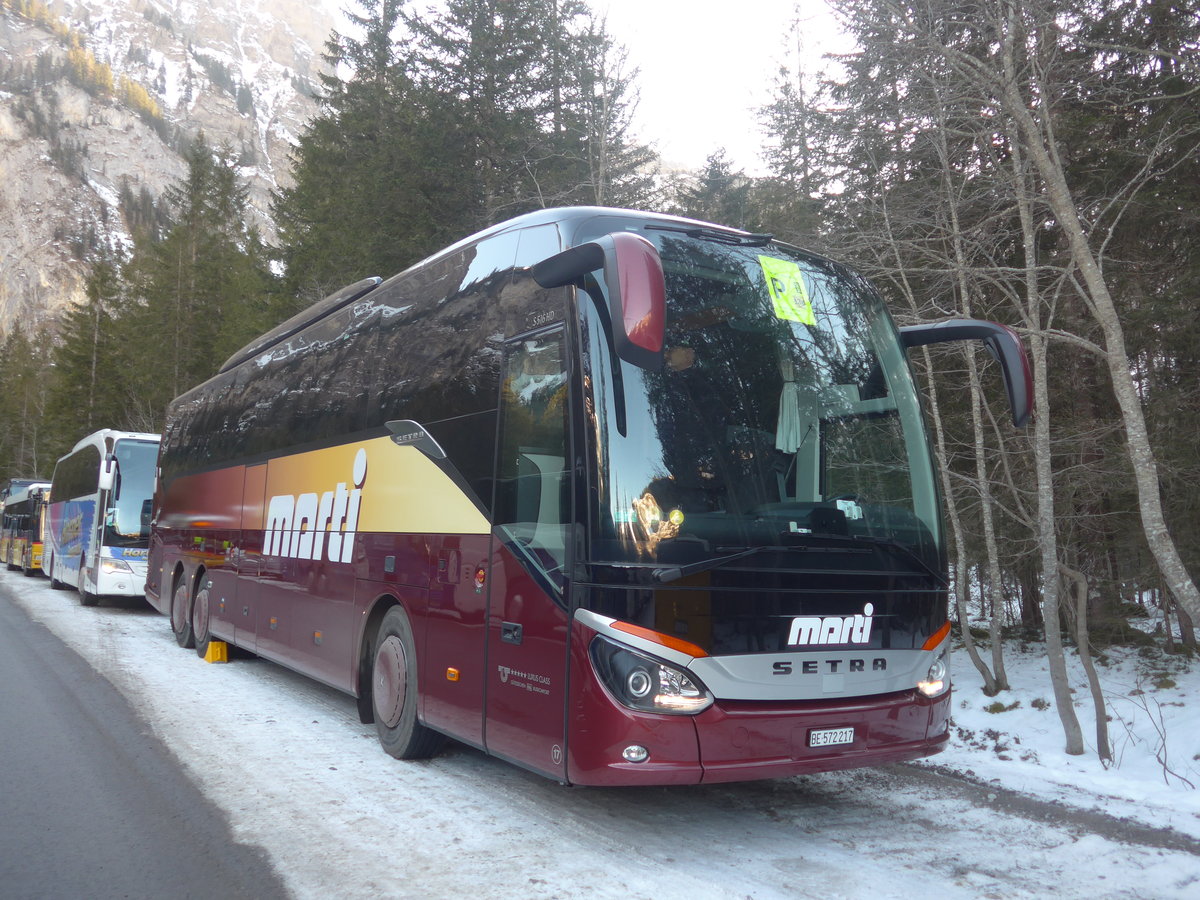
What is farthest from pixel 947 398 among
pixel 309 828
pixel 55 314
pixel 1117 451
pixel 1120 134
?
pixel 55 314

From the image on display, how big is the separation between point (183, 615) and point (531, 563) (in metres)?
9.46

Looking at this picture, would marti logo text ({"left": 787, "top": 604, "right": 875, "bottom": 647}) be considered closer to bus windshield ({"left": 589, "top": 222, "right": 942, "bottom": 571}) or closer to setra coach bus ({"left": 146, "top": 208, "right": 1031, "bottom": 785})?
setra coach bus ({"left": 146, "top": 208, "right": 1031, "bottom": 785})

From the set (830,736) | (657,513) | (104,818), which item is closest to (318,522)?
(104,818)

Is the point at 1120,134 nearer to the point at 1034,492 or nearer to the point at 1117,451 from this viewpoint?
the point at 1117,451

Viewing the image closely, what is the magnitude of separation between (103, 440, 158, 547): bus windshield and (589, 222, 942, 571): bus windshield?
15596mm

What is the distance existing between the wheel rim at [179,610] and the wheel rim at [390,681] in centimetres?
693

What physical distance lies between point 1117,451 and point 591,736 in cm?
786

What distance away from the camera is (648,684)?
4.48 meters

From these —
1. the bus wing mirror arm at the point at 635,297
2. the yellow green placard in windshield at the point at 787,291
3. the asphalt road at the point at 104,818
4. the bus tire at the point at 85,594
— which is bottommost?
the asphalt road at the point at 104,818

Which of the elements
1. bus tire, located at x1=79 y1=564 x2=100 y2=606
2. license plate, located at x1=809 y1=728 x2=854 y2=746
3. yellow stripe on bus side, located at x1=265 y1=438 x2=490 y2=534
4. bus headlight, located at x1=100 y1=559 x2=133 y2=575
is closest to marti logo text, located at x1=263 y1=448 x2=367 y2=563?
yellow stripe on bus side, located at x1=265 y1=438 x2=490 y2=534

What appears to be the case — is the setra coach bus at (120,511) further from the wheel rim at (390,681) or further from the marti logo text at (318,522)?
A: the wheel rim at (390,681)

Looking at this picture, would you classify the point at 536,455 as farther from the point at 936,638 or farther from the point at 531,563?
the point at 936,638

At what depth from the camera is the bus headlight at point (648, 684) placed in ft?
14.7

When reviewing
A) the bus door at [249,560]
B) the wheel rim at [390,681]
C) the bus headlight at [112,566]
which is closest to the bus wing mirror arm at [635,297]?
the wheel rim at [390,681]
